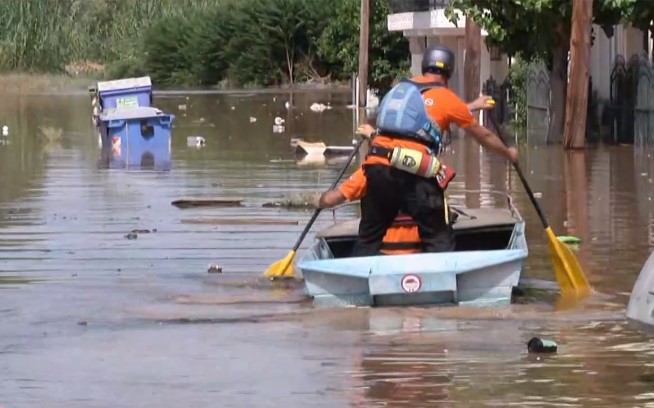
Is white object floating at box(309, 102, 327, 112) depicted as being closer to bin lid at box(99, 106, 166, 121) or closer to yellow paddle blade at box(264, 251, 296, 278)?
bin lid at box(99, 106, 166, 121)

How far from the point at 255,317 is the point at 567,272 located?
7.46ft

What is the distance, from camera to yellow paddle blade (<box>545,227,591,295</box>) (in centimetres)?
1084

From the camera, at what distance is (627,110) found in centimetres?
2706

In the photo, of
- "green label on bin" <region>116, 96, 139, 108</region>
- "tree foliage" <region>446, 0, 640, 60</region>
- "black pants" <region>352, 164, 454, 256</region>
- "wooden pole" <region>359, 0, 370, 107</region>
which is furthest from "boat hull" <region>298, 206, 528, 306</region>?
"wooden pole" <region>359, 0, 370, 107</region>

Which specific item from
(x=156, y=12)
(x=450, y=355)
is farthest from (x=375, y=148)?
(x=156, y=12)

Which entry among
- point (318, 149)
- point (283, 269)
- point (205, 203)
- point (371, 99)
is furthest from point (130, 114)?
point (371, 99)

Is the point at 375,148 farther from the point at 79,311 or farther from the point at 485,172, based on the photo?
the point at 485,172

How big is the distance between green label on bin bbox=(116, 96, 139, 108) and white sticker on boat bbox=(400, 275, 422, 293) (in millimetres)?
17724

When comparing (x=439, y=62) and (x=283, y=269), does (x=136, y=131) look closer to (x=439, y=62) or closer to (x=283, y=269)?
(x=283, y=269)

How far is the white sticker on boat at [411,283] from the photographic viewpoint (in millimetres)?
9852

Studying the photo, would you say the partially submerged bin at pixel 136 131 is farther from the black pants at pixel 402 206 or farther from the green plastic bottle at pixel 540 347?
the green plastic bottle at pixel 540 347

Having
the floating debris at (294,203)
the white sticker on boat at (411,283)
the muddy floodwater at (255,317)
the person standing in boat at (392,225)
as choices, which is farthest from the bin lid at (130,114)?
the white sticker on boat at (411,283)

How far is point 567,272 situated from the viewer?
35.8ft

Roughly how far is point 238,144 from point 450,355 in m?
19.6
